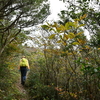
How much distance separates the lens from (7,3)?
12.8ft

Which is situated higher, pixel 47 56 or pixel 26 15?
pixel 26 15

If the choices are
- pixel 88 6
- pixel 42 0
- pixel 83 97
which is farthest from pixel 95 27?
pixel 42 0

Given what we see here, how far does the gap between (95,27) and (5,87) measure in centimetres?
330

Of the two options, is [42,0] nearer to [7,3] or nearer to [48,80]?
[7,3]

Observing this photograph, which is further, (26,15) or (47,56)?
(47,56)

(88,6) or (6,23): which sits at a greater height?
(88,6)

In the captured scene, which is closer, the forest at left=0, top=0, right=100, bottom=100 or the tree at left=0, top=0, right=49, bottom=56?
the forest at left=0, top=0, right=100, bottom=100

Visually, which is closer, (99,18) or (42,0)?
(99,18)

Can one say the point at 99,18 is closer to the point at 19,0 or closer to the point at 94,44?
the point at 94,44

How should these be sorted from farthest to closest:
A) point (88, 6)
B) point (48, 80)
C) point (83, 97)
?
point (48, 80), point (83, 97), point (88, 6)

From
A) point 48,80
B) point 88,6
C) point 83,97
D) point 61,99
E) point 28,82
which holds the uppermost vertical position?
point 88,6

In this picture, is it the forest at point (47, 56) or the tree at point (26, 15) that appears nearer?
the forest at point (47, 56)

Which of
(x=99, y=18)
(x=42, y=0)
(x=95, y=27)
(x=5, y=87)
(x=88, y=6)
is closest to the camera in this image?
(x=99, y=18)

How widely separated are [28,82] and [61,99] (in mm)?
2719
